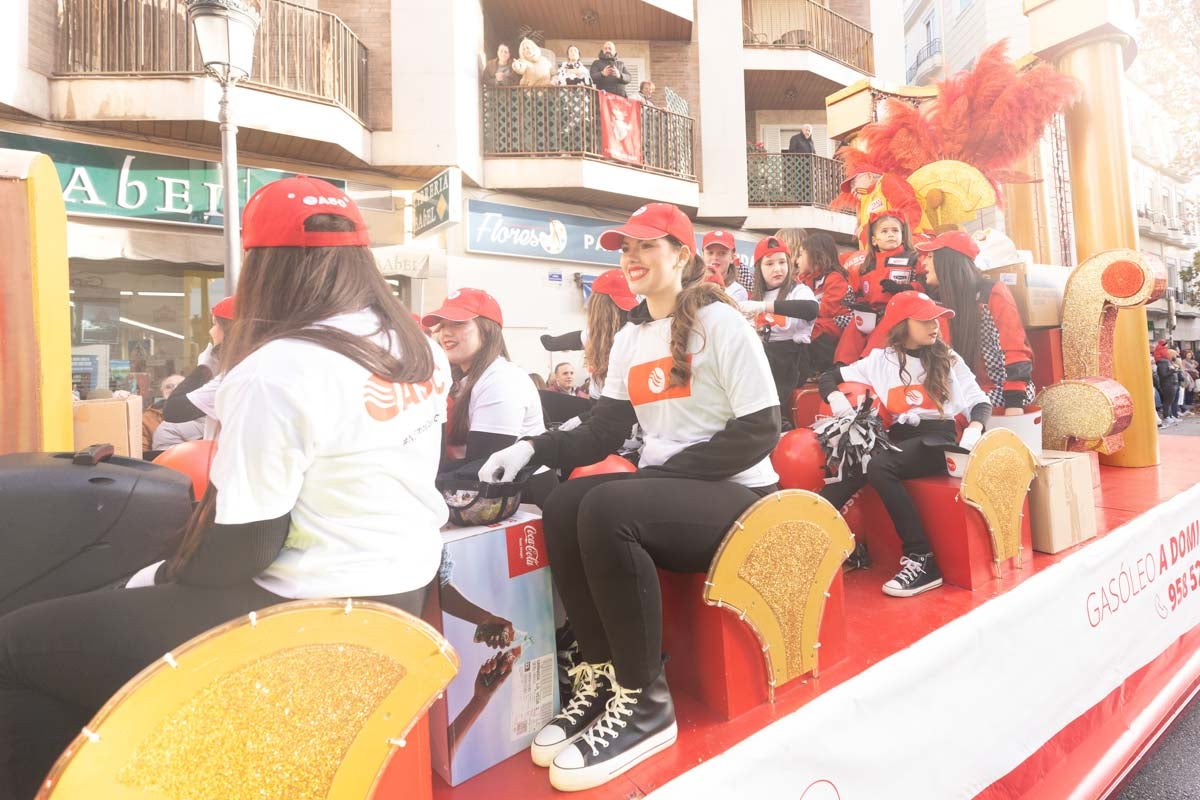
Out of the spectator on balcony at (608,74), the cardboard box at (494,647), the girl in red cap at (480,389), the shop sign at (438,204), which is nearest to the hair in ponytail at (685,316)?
the cardboard box at (494,647)

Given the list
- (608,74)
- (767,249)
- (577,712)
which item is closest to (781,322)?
(767,249)

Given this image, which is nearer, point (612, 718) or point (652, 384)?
point (612, 718)

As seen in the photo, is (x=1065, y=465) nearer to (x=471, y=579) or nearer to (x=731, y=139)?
(x=471, y=579)

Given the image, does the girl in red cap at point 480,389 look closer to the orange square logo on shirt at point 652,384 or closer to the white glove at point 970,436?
the orange square logo on shirt at point 652,384

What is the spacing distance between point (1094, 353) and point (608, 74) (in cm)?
749

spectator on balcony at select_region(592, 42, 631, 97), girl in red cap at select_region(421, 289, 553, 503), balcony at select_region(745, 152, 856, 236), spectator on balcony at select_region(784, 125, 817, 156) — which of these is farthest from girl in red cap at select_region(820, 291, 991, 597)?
spectator on balcony at select_region(784, 125, 817, 156)

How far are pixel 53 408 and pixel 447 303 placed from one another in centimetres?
128

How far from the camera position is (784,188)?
11.6 metres

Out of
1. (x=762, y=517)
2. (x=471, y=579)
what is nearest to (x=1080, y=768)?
(x=762, y=517)

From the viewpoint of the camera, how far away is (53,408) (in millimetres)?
1441

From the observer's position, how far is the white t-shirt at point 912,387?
2.69 metres

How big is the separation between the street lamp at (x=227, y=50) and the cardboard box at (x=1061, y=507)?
3.62m

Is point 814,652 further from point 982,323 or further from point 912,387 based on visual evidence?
point 982,323

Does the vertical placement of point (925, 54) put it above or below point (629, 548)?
above
